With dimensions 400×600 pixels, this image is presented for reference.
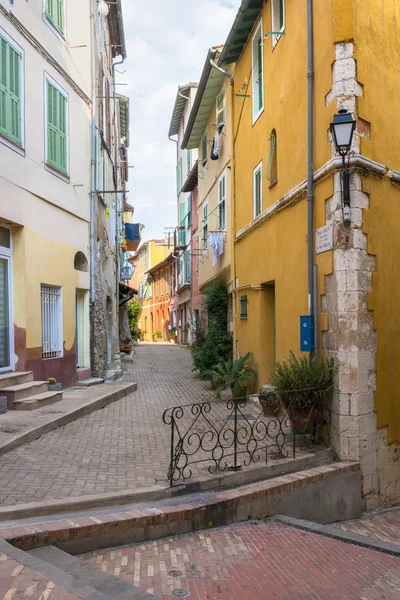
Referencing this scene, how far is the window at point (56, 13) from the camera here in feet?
34.9

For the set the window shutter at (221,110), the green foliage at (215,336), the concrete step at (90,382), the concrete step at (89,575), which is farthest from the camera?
the window shutter at (221,110)

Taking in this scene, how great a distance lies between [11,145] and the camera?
29.9ft

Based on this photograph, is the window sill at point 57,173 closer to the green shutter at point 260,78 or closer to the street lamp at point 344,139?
the green shutter at point 260,78

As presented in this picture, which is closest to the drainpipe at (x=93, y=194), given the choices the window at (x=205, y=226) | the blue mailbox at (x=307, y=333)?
the window at (x=205, y=226)

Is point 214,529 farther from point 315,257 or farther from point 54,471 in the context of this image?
point 315,257

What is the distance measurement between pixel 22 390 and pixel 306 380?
4577mm

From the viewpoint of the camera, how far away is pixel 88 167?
12.8 metres

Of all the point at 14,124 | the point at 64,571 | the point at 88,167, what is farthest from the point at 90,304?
the point at 64,571

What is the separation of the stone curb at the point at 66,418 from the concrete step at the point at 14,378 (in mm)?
1088

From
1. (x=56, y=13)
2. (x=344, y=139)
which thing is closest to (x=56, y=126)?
(x=56, y=13)

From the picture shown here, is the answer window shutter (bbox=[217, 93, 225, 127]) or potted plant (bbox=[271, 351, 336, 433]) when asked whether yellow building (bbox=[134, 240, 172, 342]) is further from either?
potted plant (bbox=[271, 351, 336, 433])

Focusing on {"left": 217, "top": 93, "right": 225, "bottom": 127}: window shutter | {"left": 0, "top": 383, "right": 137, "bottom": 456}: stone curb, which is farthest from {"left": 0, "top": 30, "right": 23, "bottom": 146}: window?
{"left": 217, "top": 93, "right": 225, "bottom": 127}: window shutter

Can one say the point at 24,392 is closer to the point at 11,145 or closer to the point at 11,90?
the point at 11,145

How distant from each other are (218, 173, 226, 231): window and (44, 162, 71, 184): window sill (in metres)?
4.69
